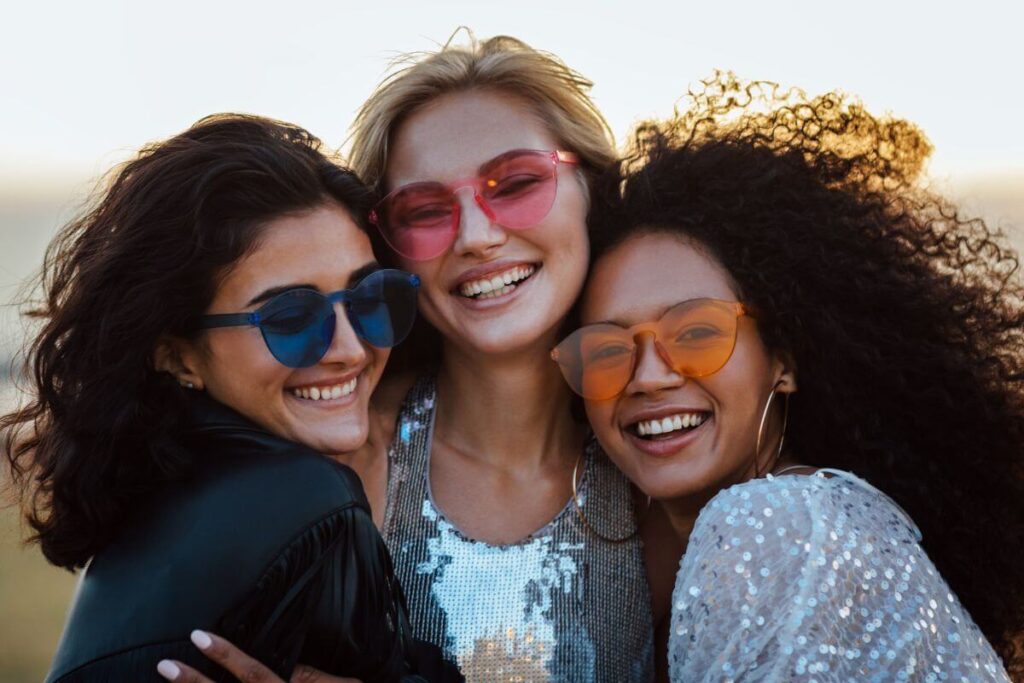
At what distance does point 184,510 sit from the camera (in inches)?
90.7

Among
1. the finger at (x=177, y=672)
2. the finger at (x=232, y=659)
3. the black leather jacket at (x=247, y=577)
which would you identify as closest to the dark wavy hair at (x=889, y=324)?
the black leather jacket at (x=247, y=577)

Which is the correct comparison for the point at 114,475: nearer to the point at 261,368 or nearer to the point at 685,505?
the point at 261,368

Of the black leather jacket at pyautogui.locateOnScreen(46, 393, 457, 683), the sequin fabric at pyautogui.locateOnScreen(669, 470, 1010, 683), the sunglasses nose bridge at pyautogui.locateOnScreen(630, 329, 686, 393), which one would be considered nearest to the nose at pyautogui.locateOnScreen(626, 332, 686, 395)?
the sunglasses nose bridge at pyautogui.locateOnScreen(630, 329, 686, 393)

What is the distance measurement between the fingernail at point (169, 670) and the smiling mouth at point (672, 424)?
1.40 metres

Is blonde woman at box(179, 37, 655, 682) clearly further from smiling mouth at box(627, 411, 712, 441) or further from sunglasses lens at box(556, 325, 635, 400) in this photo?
smiling mouth at box(627, 411, 712, 441)

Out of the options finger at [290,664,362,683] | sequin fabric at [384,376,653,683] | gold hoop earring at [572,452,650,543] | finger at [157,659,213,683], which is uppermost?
finger at [157,659,213,683]

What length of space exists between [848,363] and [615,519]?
37.7 inches

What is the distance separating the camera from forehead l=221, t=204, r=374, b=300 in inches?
106

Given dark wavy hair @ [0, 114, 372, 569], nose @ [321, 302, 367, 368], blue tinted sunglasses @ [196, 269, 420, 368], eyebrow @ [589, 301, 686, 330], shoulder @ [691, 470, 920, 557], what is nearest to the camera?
shoulder @ [691, 470, 920, 557]

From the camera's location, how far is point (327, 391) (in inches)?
114

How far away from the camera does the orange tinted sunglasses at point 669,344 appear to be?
286 centimetres

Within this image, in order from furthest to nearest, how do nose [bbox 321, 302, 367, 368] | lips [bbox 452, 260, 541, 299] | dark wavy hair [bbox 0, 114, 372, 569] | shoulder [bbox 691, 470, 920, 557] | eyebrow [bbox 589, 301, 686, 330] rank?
lips [bbox 452, 260, 541, 299], eyebrow [bbox 589, 301, 686, 330], nose [bbox 321, 302, 367, 368], dark wavy hair [bbox 0, 114, 372, 569], shoulder [bbox 691, 470, 920, 557]

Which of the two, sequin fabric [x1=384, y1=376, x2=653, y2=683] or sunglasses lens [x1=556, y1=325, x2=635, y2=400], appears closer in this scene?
sunglasses lens [x1=556, y1=325, x2=635, y2=400]

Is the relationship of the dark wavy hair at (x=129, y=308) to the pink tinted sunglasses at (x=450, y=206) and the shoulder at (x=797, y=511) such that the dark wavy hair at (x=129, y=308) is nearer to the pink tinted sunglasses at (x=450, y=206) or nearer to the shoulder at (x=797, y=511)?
the pink tinted sunglasses at (x=450, y=206)
